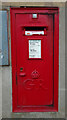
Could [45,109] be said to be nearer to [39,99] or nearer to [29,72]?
[39,99]

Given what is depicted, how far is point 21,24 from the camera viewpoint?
7.30 ft

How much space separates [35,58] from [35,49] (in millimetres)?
192

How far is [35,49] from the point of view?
→ 7.43 ft

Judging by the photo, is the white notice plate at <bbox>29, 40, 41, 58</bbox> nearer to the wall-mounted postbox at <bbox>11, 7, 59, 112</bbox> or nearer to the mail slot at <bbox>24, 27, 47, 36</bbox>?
the wall-mounted postbox at <bbox>11, 7, 59, 112</bbox>

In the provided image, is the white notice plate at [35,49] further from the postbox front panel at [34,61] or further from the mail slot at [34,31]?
the mail slot at [34,31]

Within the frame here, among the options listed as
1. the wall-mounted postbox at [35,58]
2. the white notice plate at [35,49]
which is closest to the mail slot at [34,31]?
the wall-mounted postbox at [35,58]

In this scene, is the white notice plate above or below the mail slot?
below

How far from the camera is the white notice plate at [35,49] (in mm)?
2242

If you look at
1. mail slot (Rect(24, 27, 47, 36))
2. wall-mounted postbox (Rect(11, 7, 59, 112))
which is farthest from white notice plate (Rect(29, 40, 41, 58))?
mail slot (Rect(24, 27, 47, 36))

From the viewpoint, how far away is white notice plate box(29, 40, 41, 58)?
2.24 meters

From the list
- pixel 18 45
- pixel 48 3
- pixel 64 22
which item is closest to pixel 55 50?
pixel 64 22

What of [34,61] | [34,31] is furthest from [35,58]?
[34,31]

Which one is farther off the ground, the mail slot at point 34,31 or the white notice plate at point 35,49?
the mail slot at point 34,31

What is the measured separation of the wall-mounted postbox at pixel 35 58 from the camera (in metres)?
2.21
